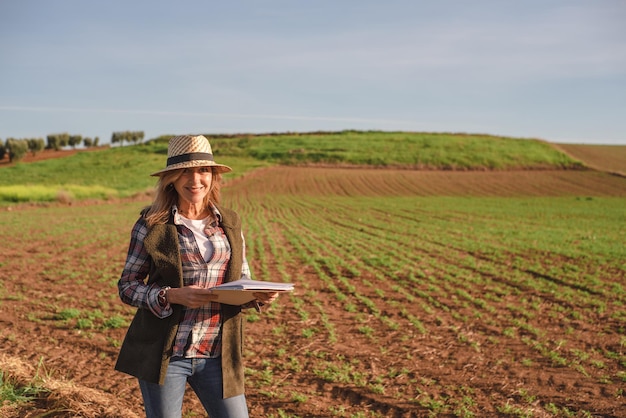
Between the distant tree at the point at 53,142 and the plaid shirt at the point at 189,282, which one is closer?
the plaid shirt at the point at 189,282

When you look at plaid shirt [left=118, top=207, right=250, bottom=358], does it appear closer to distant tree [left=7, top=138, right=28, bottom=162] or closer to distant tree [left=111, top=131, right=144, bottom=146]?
distant tree [left=7, top=138, right=28, bottom=162]

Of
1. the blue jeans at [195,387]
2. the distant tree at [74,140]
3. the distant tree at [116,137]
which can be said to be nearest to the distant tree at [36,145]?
the distant tree at [74,140]

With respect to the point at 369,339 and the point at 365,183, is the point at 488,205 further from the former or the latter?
the point at 369,339

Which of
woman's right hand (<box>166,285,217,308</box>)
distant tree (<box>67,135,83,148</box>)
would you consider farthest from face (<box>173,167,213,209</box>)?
distant tree (<box>67,135,83,148</box>)

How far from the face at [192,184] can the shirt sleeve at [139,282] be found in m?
0.25

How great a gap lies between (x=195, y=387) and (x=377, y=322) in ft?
19.8

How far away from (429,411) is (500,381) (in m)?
1.33

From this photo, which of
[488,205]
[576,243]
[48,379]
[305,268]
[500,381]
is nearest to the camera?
[48,379]

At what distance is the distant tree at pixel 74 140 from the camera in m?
93.8

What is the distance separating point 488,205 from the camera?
35344 millimetres

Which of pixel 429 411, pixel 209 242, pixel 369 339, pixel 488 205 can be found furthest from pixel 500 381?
pixel 488 205

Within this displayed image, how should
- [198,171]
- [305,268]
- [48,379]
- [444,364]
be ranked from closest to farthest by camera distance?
[198,171], [48,379], [444,364], [305,268]

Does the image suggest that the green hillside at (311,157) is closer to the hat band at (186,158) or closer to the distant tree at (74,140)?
the distant tree at (74,140)

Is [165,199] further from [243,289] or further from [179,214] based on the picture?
[243,289]
